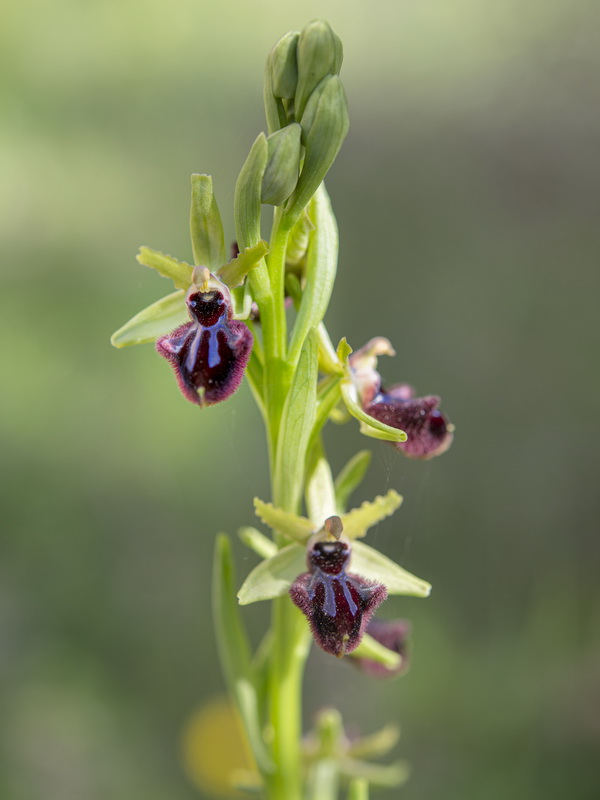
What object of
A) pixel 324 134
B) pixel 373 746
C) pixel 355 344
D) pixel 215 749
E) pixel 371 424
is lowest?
pixel 215 749

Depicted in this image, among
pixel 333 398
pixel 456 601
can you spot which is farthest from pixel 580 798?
pixel 333 398

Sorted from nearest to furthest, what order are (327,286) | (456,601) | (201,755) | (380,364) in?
1. (327,286)
2. (201,755)
3. (456,601)
4. (380,364)

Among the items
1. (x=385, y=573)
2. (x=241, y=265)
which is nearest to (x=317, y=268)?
(x=241, y=265)

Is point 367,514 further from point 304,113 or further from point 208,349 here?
point 304,113

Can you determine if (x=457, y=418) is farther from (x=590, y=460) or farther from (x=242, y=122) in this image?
(x=242, y=122)

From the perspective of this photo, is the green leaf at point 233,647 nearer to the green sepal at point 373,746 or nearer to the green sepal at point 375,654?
the green sepal at point 375,654

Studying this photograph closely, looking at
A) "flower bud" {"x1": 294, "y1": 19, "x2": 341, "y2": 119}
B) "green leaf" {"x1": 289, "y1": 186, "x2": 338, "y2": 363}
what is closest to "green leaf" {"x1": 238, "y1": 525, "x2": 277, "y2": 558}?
"green leaf" {"x1": 289, "y1": 186, "x2": 338, "y2": 363}

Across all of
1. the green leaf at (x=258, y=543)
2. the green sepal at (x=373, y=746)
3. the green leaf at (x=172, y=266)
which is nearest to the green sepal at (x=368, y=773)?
the green sepal at (x=373, y=746)
